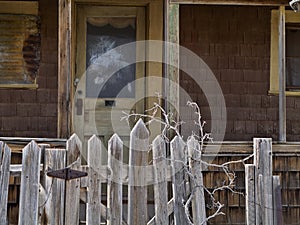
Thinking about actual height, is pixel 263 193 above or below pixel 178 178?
below

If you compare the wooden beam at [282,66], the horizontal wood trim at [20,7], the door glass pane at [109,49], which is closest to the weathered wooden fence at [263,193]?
the wooden beam at [282,66]

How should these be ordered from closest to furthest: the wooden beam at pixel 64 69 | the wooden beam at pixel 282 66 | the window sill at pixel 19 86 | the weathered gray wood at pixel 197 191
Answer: the weathered gray wood at pixel 197 191
the wooden beam at pixel 64 69
the wooden beam at pixel 282 66
the window sill at pixel 19 86

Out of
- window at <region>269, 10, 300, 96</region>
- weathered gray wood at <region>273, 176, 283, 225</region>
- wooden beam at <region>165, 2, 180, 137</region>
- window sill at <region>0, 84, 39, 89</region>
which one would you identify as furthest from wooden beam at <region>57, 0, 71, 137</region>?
window at <region>269, 10, 300, 96</region>

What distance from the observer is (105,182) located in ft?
12.9

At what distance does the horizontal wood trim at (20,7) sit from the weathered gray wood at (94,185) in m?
3.35

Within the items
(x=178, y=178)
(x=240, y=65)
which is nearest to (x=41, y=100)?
(x=240, y=65)

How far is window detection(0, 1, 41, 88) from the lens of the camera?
22.0 feet

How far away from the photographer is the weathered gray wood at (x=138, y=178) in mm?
3908

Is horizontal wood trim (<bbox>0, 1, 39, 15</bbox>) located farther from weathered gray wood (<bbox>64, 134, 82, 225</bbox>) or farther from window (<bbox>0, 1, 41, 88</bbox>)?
weathered gray wood (<bbox>64, 134, 82, 225</bbox>)

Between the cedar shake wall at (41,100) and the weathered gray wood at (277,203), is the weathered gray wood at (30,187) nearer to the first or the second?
the weathered gray wood at (277,203)

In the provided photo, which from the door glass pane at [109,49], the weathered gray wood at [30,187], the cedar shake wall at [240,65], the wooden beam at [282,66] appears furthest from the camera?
the cedar shake wall at [240,65]

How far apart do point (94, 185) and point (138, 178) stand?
0.33 meters

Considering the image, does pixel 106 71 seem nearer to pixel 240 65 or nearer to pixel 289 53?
pixel 240 65

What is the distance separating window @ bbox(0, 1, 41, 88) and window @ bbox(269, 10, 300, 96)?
3101mm
